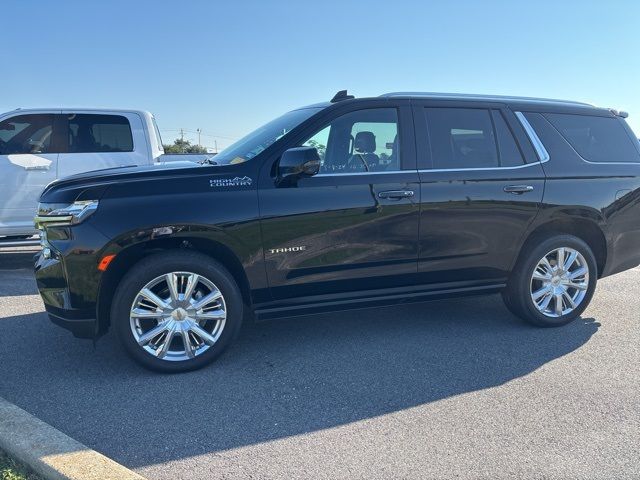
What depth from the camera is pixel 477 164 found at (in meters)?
4.44

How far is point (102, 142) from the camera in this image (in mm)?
7430

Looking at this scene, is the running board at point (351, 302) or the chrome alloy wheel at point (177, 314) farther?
the running board at point (351, 302)

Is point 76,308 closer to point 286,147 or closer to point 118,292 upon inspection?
point 118,292

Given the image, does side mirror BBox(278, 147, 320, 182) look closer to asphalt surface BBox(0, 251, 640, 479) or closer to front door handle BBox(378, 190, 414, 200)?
front door handle BBox(378, 190, 414, 200)

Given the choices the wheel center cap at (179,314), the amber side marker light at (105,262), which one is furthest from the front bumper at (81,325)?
the wheel center cap at (179,314)

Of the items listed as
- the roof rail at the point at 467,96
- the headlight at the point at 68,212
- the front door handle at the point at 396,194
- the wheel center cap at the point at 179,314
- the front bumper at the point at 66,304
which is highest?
the roof rail at the point at 467,96

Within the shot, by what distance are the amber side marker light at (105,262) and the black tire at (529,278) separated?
3.27 meters

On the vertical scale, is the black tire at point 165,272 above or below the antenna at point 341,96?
below

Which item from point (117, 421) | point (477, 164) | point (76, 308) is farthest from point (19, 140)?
point (477, 164)

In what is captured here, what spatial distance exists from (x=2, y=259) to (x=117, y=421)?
19.6ft

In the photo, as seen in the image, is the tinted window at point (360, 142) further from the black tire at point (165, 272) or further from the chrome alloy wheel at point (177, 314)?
the chrome alloy wheel at point (177, 314)

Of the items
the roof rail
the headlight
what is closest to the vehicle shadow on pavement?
the headlight

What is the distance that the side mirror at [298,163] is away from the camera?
373 cm

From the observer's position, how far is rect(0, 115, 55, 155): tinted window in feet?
23.0
